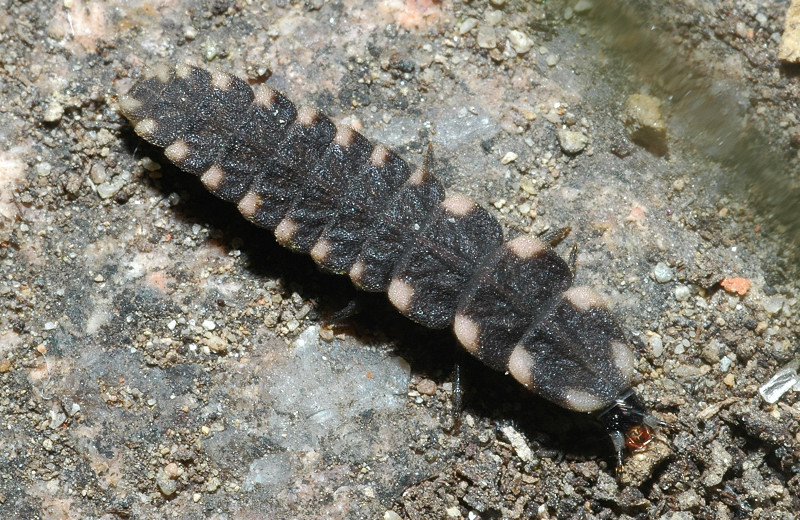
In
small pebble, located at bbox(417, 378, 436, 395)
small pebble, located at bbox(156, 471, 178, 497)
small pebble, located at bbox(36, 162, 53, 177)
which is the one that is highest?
small pebble, located at bbox(36, 162, 53, 177)

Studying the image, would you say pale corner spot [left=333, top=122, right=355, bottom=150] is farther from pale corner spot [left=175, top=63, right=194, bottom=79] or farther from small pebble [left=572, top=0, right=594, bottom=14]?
small pebble [left=572, top=0, right=594, bottom=14]

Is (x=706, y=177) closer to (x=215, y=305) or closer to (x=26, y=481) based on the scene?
(x=215, y=305)

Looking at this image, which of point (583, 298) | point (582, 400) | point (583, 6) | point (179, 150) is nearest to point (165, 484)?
point (179, 150)

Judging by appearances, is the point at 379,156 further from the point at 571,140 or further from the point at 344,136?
the point at 571,140

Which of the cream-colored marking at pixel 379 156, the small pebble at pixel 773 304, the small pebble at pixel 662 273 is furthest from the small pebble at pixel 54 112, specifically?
the small pebble at pixel 773 304

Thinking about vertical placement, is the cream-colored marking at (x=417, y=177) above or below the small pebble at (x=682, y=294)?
above

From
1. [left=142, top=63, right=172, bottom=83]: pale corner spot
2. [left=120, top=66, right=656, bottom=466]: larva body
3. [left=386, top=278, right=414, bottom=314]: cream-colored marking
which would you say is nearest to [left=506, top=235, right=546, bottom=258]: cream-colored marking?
[left=120, top=66, right=656, bottom=466]: larva body

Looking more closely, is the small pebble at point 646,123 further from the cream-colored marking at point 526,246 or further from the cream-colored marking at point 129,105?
the cream-colored marking at point 129,105
